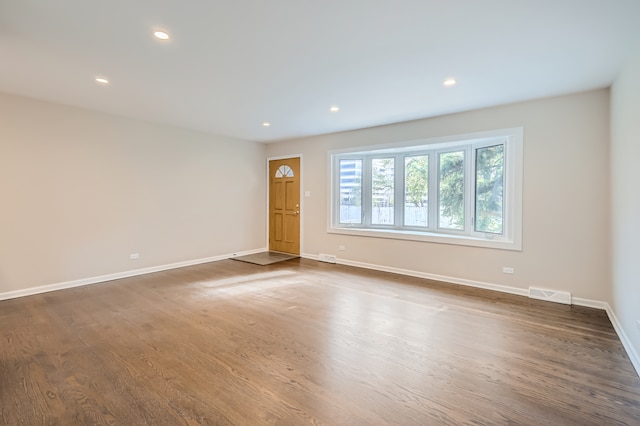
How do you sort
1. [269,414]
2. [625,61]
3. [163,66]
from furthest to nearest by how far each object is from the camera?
[163,66] → [625,61] → [269,414]

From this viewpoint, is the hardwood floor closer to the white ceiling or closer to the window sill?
the window sill

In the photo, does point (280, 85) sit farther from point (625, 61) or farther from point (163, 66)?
point (625, 61)

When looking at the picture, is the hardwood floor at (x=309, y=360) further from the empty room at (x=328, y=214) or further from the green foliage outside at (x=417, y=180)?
the green foliage outside at (x=417, y=180)

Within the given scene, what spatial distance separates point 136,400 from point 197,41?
264cm

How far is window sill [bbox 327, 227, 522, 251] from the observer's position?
13.6 ft

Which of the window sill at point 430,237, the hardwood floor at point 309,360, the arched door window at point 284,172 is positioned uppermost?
the arched door window at point 284,172

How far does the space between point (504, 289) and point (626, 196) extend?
6.14ft

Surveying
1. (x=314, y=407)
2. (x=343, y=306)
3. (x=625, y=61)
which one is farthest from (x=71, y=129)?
(x=625, y=61)

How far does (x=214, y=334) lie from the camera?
2861mm

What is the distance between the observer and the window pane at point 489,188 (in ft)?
14.2

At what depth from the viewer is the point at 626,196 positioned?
2.72 m

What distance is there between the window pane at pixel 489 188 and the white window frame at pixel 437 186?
0.23ft

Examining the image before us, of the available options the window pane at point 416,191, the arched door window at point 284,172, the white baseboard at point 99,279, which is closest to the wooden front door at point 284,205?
the arched door window at point 284,172

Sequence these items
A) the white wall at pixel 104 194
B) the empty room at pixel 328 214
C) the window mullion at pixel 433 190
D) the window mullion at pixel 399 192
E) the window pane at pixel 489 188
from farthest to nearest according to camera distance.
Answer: the window mullion at pixel 399 192 → the window mullion at pixel 433 190 → the window pane at pixel 489 188 → the white wall at pixel 104 194 → the empty room at pixel 328 214
